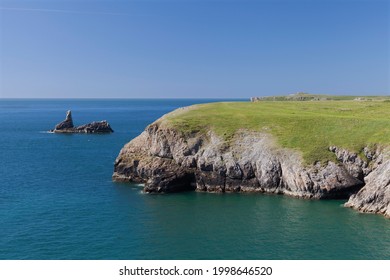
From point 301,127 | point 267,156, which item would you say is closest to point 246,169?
point 267,156

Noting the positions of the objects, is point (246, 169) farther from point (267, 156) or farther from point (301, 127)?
point (301, 127)

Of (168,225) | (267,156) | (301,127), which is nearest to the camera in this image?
(168,225)

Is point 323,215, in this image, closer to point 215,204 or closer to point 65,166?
point 215,204

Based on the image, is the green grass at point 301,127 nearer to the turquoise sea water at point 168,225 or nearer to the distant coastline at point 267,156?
the distant coastline at point 267,156

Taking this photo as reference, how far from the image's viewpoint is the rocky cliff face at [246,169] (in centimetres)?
7494

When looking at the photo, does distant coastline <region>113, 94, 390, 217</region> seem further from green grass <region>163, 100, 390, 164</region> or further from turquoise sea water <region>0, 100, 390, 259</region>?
turquoise sea water <region>0, 100, 390, 259</region>

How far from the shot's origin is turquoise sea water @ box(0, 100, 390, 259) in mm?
51656

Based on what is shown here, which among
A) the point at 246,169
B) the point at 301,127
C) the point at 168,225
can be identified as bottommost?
the point at 168,225

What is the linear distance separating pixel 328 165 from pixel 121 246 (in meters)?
43.7

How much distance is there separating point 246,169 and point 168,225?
25.4 m

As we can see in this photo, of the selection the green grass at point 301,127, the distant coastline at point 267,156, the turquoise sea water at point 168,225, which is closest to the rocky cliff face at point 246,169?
the distant coastline at point 267,156

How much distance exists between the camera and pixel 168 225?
2447 inches

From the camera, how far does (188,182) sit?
84500mm

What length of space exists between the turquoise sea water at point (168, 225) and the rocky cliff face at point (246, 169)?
2996mm
